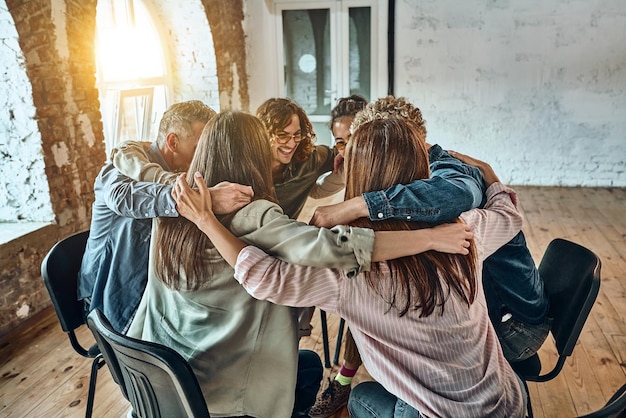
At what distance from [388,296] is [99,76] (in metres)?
3.70

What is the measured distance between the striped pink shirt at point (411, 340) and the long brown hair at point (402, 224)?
1.0 inches

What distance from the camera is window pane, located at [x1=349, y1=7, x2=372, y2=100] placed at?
6359mm

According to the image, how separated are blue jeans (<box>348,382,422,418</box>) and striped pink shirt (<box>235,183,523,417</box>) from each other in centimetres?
8

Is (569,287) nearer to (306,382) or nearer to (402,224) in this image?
(402,224)

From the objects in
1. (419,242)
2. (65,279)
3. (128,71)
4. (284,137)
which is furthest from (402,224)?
(128,71)

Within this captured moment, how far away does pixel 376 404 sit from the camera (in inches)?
54.3

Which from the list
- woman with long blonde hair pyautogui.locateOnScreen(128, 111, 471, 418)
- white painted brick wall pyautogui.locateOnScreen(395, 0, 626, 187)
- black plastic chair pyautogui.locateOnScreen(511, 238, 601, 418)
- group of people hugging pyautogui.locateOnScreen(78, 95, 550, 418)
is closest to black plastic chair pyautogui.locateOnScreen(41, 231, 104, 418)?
group of people hugging pyautogui.locateOnScreen(78, 95, 550, 418)

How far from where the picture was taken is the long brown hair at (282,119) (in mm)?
2234

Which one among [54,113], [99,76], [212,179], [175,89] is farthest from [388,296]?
[175,89]

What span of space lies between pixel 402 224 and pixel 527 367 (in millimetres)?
862

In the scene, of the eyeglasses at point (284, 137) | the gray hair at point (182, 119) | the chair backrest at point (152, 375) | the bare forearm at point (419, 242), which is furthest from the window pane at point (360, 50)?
the chair backrest at point (152, 375)

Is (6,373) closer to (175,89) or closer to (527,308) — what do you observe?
(527,308)

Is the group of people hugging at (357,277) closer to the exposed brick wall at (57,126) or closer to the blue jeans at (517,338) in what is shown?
the blue jeans at (517,338)

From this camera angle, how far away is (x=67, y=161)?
3289mm
